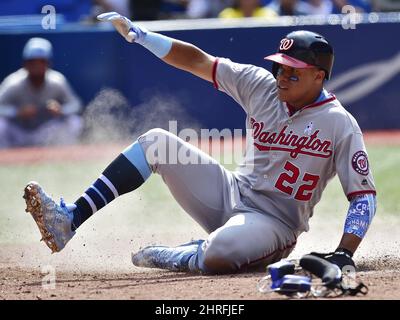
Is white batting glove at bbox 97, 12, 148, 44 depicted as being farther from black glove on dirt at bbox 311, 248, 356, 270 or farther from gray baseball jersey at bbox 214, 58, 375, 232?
black glove on dirt at bbox 311, 248, 356, 270

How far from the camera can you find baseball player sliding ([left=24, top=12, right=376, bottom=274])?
541 cm

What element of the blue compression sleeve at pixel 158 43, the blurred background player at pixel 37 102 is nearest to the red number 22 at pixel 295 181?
the blue compression sleeve at pixel 158 43

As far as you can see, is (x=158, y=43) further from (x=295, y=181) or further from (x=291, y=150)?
(x=295, y=181)

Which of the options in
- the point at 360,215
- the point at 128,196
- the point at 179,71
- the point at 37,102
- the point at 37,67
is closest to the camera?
the point at 360,215

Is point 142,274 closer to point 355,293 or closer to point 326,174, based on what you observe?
point 326,174

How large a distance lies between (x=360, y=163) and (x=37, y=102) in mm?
7423

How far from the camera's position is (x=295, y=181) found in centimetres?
557

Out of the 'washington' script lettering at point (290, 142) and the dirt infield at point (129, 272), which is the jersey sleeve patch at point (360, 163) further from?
the dirt infield at point (129, 272)

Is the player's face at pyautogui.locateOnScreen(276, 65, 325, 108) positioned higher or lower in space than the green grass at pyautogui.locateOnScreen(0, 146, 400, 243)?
higher

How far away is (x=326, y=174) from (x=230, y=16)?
7.79m

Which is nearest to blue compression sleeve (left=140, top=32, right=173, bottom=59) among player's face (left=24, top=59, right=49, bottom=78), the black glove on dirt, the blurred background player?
the black glove on dirt

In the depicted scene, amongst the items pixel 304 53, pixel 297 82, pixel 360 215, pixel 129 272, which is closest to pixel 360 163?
pixel 360 215

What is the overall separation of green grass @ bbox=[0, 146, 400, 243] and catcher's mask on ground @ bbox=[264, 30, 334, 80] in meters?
2.82

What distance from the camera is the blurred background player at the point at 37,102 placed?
11922 mm
